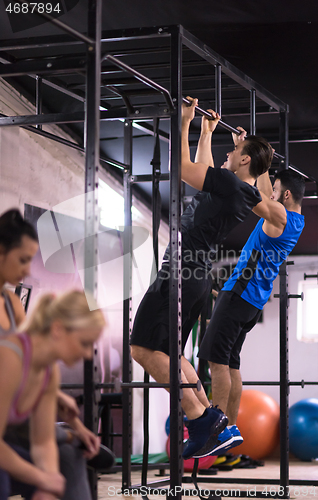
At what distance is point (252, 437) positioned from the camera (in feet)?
→ 23.1

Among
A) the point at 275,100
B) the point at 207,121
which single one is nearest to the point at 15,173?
the point at 207,121

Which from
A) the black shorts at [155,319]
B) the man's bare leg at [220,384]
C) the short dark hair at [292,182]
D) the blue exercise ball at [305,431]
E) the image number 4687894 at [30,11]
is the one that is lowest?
the blue exercise ball at [305,431]

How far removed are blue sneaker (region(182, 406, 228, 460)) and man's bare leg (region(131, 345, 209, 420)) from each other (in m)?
0.03

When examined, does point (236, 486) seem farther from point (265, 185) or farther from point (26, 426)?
point (26, 426)

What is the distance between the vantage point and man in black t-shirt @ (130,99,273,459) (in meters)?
3.08

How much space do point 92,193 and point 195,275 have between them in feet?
3.77

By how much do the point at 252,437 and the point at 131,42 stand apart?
486 cm

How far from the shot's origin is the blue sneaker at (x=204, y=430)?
3.05 meters

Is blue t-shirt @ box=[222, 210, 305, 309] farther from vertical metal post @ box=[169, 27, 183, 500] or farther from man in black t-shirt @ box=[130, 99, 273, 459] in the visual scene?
vertical metal post @ box=[169, 27, 183, 500]

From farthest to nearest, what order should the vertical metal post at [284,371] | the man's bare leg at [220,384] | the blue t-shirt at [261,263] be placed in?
the vertical metal post at [284,371]
the blue t-shirt at [261,263]
the man's bare leg at [220,384]

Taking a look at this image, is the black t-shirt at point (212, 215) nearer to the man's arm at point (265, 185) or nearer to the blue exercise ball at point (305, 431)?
the man's arm at point (265, 185)

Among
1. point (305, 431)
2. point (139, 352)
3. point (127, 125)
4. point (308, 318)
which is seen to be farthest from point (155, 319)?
point (308, 318)

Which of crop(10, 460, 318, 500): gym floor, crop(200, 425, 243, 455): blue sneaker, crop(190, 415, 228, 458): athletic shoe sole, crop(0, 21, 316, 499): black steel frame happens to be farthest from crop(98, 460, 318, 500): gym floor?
crop(190, 415, 228, 458): athletic shoe sole

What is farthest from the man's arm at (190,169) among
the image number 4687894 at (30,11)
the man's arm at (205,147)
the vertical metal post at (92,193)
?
the image number 4687894 at (30,11)
